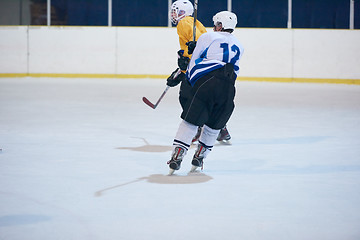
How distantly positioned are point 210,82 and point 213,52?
17cm

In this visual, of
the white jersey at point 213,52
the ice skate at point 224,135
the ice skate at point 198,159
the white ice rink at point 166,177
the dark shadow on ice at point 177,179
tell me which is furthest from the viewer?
the ice skate at point 224,135

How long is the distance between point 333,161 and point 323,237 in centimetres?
191

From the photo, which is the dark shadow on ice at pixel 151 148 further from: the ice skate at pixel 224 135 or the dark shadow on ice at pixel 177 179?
the dark shadow on ice at pixel 177 179

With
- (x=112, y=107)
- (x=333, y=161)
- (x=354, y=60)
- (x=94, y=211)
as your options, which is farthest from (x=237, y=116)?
(x=354, y=60)

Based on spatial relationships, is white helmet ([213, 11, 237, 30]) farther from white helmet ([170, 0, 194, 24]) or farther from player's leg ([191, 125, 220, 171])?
white helmet ([170, 0, 194, 24])

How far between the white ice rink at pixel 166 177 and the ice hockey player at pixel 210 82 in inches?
10.2

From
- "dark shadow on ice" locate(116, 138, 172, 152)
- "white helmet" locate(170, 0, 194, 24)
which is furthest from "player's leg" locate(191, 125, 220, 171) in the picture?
"white helmet" locate(170, 0, 194, 24)

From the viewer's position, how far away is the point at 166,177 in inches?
155

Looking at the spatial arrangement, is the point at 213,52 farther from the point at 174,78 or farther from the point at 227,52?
the point at 174,78

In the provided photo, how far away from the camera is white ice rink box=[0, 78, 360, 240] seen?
2.83m

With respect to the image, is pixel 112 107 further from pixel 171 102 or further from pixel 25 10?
pixel 25 10

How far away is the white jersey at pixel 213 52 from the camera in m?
3.92

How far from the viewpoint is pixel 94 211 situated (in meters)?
3.08

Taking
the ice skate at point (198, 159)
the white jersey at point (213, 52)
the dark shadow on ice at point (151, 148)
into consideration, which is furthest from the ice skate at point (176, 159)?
the dark shadow on ice at point (151, 148)
